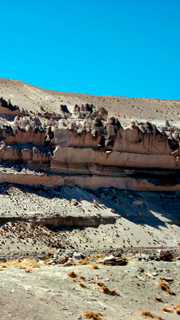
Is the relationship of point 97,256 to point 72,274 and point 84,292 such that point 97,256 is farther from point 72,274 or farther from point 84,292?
point 84,292

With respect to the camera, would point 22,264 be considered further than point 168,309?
Yes

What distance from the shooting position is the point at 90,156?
50375mm

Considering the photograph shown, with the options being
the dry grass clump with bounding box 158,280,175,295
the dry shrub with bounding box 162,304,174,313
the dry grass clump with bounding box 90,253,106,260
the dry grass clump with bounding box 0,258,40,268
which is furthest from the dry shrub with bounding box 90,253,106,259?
the dry shrub with bounding box 162,304,174,313

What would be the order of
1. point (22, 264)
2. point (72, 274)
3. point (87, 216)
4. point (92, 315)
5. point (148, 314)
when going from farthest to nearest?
point (87, 216)
point (22, 264)
point (72, 274)
point (148, 314)
point (92, 315)

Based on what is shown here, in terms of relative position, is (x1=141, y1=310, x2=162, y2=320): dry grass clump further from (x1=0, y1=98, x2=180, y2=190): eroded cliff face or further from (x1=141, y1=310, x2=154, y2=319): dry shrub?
(x1=0, y1=98, x2=180, y2=190): eroded cliff face

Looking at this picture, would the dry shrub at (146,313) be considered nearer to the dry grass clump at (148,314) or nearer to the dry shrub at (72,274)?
the dry grass clump at (148,314)

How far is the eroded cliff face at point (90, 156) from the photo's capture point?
47.3 metres

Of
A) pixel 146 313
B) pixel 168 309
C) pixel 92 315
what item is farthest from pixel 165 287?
pixel 92 315

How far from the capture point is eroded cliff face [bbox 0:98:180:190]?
4728cm

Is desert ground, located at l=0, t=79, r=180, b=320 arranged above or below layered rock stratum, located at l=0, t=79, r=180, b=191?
below

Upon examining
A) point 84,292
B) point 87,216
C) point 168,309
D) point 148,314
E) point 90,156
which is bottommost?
point 168,309

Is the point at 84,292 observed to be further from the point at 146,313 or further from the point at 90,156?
the point at 90,156

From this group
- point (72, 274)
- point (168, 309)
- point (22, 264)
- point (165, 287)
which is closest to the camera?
point (168, 309)

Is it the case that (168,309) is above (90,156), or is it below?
below
